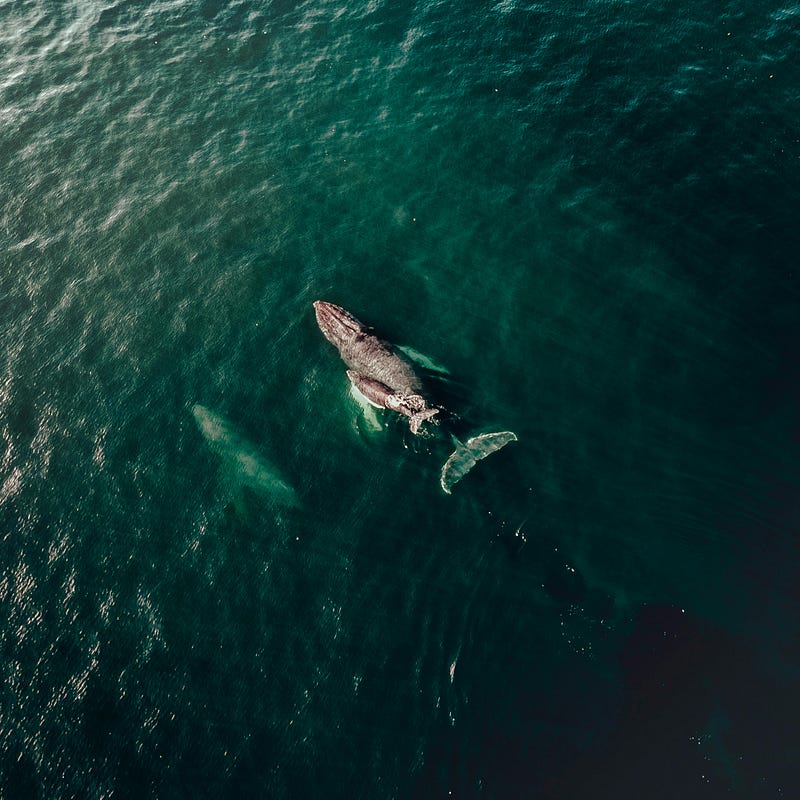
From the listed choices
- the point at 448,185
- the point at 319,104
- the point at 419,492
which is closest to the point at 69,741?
the point at 419,492

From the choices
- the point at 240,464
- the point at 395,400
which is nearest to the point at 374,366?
the point at 395,400

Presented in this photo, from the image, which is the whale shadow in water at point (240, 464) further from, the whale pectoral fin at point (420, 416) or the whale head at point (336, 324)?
the whale head at point (336, 324)

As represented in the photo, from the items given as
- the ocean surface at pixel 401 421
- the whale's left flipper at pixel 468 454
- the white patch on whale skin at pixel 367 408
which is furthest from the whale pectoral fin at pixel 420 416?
the whale's left flipper at pixel 468 454

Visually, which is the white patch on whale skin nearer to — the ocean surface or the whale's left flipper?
the ocean surface

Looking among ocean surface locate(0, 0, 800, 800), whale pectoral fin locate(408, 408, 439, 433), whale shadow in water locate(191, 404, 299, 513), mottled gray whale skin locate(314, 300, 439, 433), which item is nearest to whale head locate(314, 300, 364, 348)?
mottled gray whale skin locate(314, 300, 439, 433)

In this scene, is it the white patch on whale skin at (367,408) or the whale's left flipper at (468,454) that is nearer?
the whale's left flipper at (468,454)

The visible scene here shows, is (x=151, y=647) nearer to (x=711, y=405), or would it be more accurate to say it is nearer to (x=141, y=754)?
(x=141, y=754)

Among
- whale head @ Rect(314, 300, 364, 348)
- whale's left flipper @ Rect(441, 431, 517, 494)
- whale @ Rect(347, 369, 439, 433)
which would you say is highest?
whale head @ Rect(314, 300, 364, 348)
